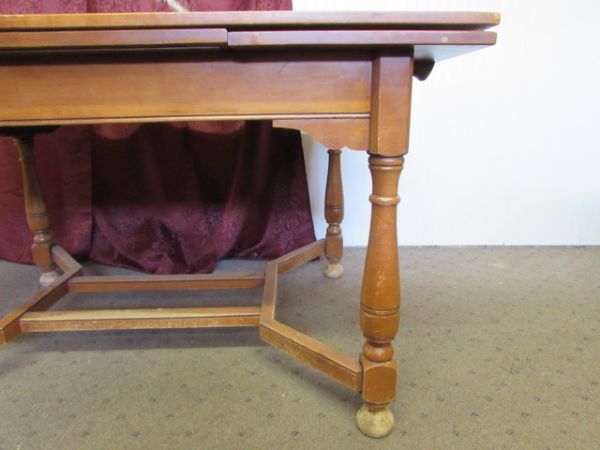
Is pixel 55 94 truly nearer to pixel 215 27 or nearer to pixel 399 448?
A: pixel 215 27

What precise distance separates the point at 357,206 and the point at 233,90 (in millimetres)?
1241

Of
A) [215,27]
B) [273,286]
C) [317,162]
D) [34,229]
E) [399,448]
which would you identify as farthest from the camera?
[317,162]

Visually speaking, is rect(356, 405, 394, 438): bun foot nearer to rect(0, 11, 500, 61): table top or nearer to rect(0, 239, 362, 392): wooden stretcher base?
rect(0, 239, 362, 392): wooden stretcher base

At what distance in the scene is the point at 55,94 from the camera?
762mm

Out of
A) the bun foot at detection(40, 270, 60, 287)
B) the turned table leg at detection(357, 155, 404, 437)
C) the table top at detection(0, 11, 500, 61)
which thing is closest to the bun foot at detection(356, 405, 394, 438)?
the turned table leg at detection(357, 155, 404, 437)

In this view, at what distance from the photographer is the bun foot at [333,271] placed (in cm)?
162

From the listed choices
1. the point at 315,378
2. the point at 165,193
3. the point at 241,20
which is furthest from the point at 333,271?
the point at 241,20

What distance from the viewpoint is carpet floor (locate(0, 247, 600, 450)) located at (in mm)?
847

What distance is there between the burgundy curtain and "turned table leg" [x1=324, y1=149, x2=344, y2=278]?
0.65 feet

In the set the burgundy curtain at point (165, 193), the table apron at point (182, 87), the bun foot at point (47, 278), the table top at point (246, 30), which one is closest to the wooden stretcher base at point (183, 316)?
the bun foot at point (47, 278)

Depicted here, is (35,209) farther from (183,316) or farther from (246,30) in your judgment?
(246,30)

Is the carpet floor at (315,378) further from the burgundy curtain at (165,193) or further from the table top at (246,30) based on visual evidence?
the table top at (246,30)

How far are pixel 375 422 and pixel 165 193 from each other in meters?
1.24

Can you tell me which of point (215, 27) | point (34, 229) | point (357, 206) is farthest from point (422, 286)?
point (34, 229)
